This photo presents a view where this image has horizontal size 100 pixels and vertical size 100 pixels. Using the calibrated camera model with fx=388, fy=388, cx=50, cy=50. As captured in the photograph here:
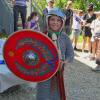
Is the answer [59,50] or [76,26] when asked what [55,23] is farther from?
[76,26]

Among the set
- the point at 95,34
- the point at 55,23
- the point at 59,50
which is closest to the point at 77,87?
the point at 95,34

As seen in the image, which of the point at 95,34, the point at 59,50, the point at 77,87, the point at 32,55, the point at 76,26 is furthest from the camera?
the point at 76,26

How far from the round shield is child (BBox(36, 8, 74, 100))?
190 millimetres

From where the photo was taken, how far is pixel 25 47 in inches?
171

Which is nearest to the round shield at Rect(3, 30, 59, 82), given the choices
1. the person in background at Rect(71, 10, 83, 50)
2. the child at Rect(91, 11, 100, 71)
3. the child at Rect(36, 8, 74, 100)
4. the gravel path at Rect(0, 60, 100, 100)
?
the child at Rect(36, 8, 74, 100)

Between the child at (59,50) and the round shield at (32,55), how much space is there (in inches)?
7.5

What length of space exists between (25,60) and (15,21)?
30.7ft

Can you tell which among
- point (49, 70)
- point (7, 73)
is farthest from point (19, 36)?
point (7, 73)

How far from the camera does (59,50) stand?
14.7ft

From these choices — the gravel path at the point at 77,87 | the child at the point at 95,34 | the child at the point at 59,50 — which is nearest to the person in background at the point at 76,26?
the child at the point at 95,34

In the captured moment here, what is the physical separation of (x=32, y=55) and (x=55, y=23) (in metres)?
0.45

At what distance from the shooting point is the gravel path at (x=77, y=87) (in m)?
6.75

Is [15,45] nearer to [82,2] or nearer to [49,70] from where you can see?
[49,70]

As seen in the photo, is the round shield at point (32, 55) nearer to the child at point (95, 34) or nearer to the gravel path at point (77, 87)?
the gravel path at point (77, 87)
